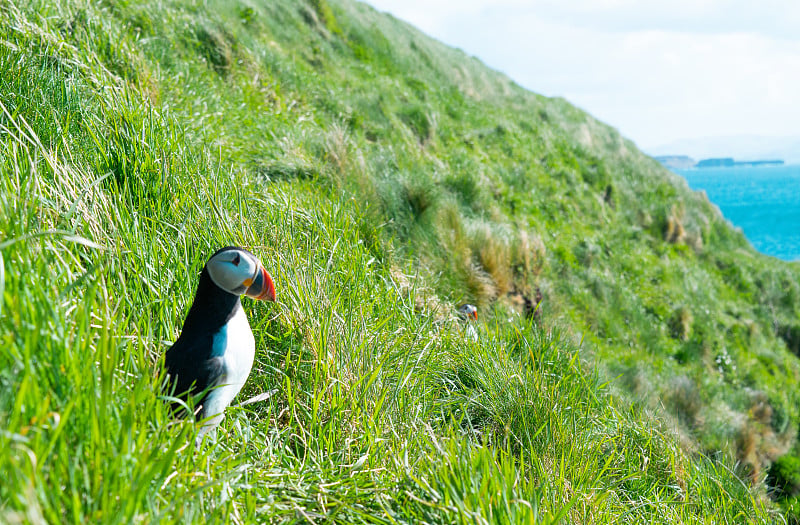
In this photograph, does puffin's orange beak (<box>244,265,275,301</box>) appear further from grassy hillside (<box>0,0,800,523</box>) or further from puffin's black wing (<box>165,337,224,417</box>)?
grassy hillside (<box>0,0,800,523</box>)

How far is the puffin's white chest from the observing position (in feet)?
6.93

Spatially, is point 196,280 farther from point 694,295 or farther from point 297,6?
point 297,6

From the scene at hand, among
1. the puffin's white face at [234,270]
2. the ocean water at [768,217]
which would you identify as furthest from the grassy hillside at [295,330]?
the ocean water at [768,217]

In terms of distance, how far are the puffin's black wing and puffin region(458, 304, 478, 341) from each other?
1783 millimetres

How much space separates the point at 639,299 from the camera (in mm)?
9422

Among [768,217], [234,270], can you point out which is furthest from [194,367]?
[768,217]

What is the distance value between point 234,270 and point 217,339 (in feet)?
0.92

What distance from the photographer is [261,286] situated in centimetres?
229

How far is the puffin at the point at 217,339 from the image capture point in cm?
→ 207

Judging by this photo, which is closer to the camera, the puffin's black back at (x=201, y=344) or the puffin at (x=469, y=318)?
the puffin's black back at (x=201, y=344)

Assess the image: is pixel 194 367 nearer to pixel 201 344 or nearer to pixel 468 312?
pixel 201 344

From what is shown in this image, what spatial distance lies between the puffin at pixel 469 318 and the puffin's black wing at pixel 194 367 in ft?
5.85

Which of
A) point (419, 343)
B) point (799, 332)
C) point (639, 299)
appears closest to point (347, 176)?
point (419, 343)

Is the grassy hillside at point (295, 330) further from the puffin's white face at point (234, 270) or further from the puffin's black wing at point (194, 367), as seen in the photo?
the puffin's white face at point (234, 270)
